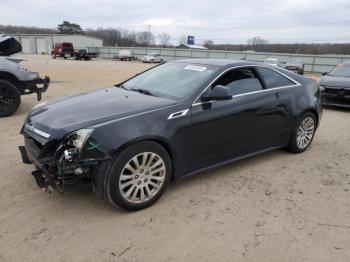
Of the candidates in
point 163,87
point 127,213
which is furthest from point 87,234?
point 163,87

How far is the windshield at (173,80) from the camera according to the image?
4145 millimetres

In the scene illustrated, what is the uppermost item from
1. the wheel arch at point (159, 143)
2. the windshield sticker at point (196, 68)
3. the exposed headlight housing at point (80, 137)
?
the windshield sticker at point (196, 68)

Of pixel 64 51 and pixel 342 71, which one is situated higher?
pixel 342 71

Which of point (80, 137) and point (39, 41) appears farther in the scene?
point (39, 41)

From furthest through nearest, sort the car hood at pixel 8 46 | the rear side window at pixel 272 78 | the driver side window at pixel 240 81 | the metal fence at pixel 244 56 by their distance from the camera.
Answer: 1. the metal fence at pixel 244 56
2. the car hood at pixel 8 46
3. the rear side window at pixel 272 78
4. the driver side window at pixel 240 81

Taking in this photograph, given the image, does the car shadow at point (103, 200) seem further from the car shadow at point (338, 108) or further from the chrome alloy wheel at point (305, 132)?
the car shadow at point (338, 108)

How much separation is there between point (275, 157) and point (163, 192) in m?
2.30

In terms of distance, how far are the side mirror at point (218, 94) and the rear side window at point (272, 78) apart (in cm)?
112

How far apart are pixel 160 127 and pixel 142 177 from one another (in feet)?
1.78

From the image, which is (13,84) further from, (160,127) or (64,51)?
(64,51)

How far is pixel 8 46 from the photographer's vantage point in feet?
28.5

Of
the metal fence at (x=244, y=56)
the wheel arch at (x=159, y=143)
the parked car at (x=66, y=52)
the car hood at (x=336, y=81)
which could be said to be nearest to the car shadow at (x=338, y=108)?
the car hood at (x=336, y=81)

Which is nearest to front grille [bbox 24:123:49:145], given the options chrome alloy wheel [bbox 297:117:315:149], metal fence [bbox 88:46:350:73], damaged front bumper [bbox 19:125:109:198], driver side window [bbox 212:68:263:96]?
damaged front bumper [bbox 19:125:109:198]

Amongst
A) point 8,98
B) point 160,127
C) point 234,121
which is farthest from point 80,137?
point 8,98
